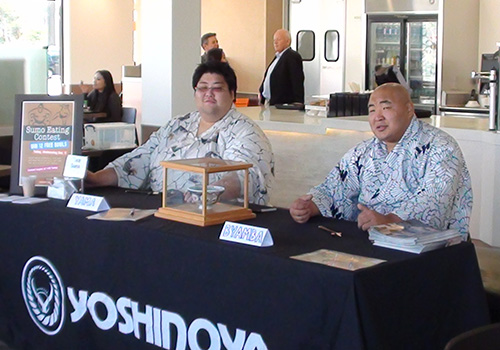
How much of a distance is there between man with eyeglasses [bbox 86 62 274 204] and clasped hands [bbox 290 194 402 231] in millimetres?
544

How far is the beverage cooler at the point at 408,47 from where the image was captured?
30.9ft

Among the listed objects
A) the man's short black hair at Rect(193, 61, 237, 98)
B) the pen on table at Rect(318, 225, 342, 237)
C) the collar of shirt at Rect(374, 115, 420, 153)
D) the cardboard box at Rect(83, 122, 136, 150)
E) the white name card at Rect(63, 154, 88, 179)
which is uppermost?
the man's short black hair at Rect(193, 61, 237, 98)

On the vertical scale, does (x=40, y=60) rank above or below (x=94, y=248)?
above

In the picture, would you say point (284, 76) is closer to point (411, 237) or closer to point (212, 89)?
point (212, 89)

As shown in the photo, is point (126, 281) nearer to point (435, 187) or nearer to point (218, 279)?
point (218, 279)

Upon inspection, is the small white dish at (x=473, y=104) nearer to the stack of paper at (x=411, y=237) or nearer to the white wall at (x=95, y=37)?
the white wall at (x=95, y=37)

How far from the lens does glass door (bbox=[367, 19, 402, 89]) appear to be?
9.77 metres

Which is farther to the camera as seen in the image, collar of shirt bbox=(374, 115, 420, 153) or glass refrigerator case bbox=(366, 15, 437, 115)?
glass refrigerator case bbox=(366, 15, 437, 115)

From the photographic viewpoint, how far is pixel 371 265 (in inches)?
87.2

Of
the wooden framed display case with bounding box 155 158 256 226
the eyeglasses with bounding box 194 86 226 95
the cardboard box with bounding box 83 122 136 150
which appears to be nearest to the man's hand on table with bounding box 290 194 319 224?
the wooden framed display case with bounding box 155 158 256 226

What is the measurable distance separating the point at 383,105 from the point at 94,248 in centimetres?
127

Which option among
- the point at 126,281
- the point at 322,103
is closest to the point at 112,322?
the point at 126,281

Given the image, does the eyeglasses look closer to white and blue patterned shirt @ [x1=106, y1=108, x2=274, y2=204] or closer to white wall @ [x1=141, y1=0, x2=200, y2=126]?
white and blue patterned shirt @ [x1=106, y1=108, x2=274, y2=204]

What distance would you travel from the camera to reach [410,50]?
9648mm
